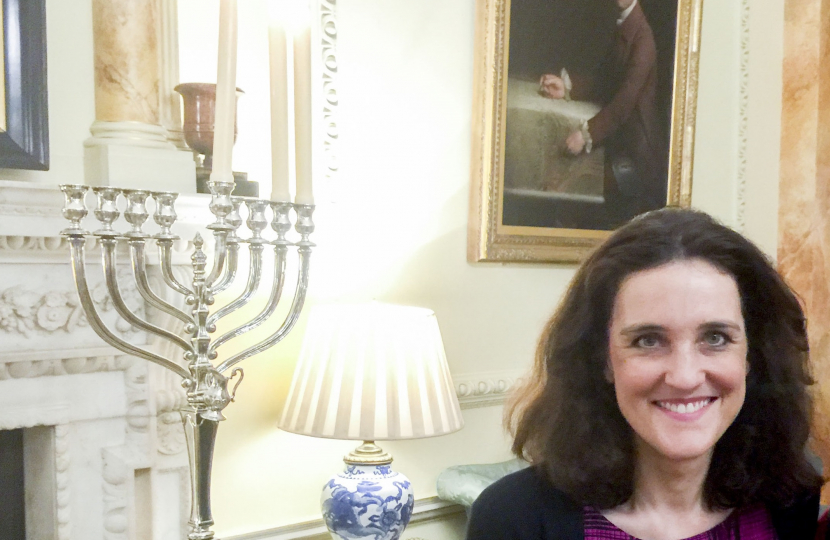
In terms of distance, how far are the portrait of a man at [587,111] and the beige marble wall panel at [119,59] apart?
1.17 m

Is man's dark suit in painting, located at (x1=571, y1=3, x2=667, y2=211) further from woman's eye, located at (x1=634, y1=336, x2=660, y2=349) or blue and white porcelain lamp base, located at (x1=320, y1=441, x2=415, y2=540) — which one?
woman's eye, located at (x1=634, y1=336, x2=660, y2=349)

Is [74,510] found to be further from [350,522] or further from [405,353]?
[405,353]

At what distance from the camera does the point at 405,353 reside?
174 cm

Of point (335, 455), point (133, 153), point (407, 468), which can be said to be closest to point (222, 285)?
point (133, 153)

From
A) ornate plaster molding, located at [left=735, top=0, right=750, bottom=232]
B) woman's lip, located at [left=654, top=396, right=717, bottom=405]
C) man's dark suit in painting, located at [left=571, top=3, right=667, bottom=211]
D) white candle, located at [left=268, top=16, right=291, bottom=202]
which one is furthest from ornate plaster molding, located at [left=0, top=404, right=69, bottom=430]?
ornate plaster molding, located at [left=735, top=0, right=750, bottom=232]

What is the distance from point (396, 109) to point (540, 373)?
3.54 ft

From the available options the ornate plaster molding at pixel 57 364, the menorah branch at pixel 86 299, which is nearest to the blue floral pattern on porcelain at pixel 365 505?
the ornate plaster molding at pixel 57 364

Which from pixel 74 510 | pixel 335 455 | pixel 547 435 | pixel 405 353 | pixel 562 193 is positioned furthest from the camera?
pixel 562 193

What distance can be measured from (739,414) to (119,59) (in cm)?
142

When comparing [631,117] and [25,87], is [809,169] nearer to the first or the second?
[631,117]

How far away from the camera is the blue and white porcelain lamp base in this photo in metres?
1.67

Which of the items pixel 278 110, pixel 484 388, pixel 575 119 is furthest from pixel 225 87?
pixel 575 119

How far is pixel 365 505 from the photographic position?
65.6 inches

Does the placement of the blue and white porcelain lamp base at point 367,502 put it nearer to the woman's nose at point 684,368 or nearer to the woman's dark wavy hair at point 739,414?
the woman's dark wavy hair at point 739,414
